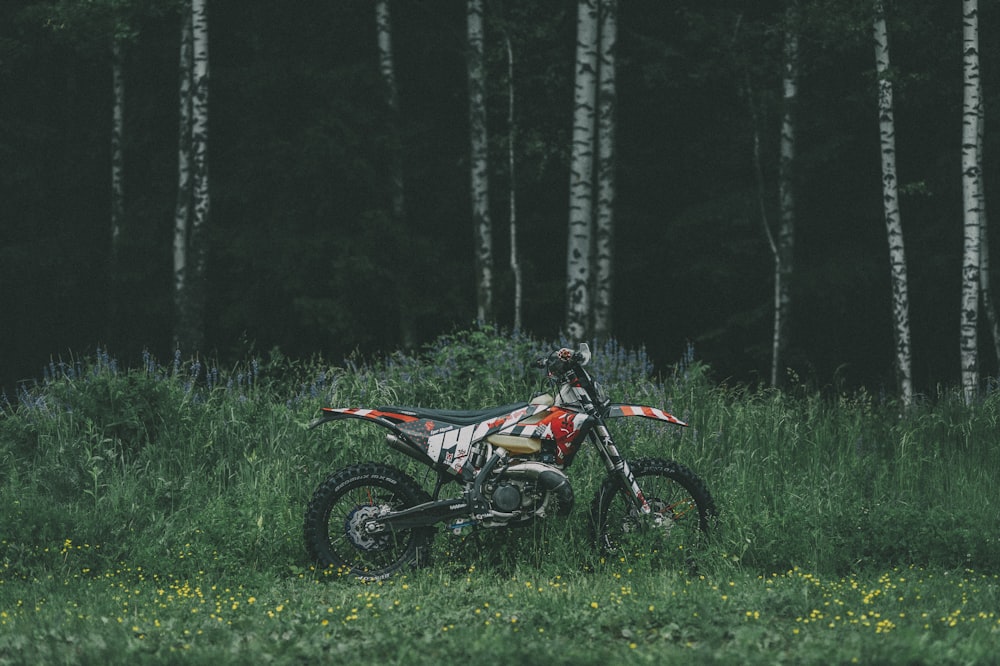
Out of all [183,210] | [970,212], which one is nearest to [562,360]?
[970,212]

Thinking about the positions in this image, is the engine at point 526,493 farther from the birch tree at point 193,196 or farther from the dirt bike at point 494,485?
the birch tree at point 193,196

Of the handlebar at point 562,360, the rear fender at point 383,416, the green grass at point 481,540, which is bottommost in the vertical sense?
the green grass at point 481,540

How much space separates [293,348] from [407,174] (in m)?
4.48

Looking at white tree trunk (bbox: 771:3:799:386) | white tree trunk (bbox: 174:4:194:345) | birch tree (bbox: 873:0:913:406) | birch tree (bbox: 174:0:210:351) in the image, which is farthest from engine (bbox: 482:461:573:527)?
white tree trunk (bbox: 771:3:799:386)

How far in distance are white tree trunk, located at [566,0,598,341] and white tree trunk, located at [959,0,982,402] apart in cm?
484

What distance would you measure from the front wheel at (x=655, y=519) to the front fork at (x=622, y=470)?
42mm

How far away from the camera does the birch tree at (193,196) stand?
1897 cm

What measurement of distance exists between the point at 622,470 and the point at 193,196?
13209 mm

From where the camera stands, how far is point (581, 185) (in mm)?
16312

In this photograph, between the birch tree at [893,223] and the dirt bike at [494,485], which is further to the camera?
the birch tree at [893,223]

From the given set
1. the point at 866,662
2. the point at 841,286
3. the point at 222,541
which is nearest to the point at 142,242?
the point at 841,286

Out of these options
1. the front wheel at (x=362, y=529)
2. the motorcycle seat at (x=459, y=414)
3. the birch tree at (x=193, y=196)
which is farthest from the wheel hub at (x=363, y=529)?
the birch tree at (x=193, y=196)

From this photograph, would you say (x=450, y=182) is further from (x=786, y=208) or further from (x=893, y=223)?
(x=893, y=223)

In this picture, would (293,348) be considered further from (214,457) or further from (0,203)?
(214,457)
